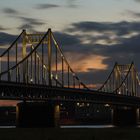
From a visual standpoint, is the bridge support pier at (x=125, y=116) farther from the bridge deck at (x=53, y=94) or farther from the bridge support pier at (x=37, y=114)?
the bridge support pier at (x=37, y=114)

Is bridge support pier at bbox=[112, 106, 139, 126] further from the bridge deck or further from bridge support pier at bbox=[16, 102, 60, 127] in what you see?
bridge support pier at bbox=[16, 102, 60, 127]

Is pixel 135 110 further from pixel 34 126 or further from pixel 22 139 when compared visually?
pixel 22 139

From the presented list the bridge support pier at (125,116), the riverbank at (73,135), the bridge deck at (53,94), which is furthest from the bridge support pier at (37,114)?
the bridge support pier at (125,116)

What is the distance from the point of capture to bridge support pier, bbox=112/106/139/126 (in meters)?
159

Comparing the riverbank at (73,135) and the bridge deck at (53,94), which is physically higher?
the bridge deck at (53,94)

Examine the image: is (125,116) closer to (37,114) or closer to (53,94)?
(37,114)

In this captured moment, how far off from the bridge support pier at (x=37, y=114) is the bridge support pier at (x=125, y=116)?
123 ft

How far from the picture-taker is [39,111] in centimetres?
12088

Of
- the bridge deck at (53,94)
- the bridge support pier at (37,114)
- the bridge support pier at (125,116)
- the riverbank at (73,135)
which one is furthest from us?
the bridge support pier at (125,116)

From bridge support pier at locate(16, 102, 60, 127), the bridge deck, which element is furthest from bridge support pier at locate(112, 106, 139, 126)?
bridge support pier at locate(16, 102, 60, 127)

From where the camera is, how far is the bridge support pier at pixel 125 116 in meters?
159

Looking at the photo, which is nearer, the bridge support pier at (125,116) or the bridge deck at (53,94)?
the bridge deck at (53,94)

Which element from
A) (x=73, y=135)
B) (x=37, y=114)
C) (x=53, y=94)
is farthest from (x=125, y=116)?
(x=73, y=135)

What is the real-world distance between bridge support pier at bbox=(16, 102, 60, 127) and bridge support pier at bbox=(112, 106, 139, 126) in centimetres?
3741
